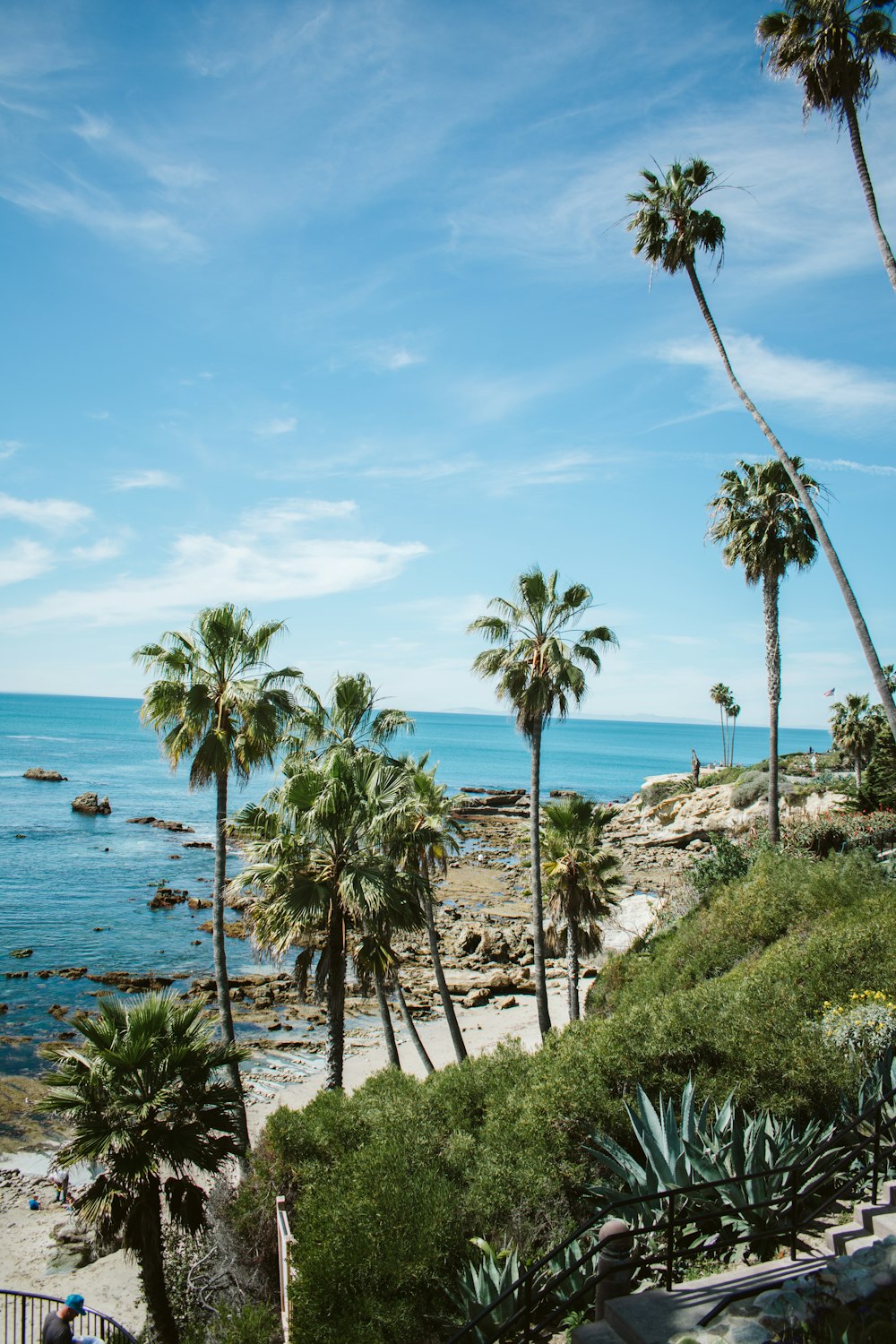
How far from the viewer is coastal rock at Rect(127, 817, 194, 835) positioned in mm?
70750

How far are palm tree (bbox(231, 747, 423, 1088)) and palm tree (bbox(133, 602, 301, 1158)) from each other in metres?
1.64

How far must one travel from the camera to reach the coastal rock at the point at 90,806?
246 feet

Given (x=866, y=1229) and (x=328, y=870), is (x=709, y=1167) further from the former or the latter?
(x=328, y=870)

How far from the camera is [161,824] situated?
236ft

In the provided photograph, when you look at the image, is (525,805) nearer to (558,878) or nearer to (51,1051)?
(558,878)

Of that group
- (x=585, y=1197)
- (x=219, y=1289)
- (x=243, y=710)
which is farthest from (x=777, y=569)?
(x=219, y=1289)

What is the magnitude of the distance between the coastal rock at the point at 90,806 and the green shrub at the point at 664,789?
51370 mm

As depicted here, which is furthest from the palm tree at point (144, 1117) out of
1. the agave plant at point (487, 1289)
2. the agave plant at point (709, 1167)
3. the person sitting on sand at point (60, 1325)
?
the agave plant at point (709, 1167)

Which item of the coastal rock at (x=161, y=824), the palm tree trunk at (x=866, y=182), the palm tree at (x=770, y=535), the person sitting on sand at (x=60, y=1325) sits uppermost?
the palm tree trunk at (x=866, y=182)

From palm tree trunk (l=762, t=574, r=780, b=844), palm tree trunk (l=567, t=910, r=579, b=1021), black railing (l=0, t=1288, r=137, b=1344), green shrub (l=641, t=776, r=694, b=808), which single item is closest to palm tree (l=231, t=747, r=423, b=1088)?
black railing (l=0, t=1288, r=137, b=1344)

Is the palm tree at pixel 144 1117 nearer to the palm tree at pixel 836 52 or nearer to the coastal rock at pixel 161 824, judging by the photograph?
the palm tree at pixel 836 52

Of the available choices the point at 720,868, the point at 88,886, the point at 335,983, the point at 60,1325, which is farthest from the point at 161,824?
the point at 60,1325

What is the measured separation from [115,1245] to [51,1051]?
814 centimetres

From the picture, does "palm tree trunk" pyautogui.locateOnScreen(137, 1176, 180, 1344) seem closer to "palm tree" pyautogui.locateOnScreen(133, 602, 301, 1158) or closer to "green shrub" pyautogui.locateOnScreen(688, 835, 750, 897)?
"palm tree" pyautogui.locateOnScreen(133, 602, 301, 1158)
